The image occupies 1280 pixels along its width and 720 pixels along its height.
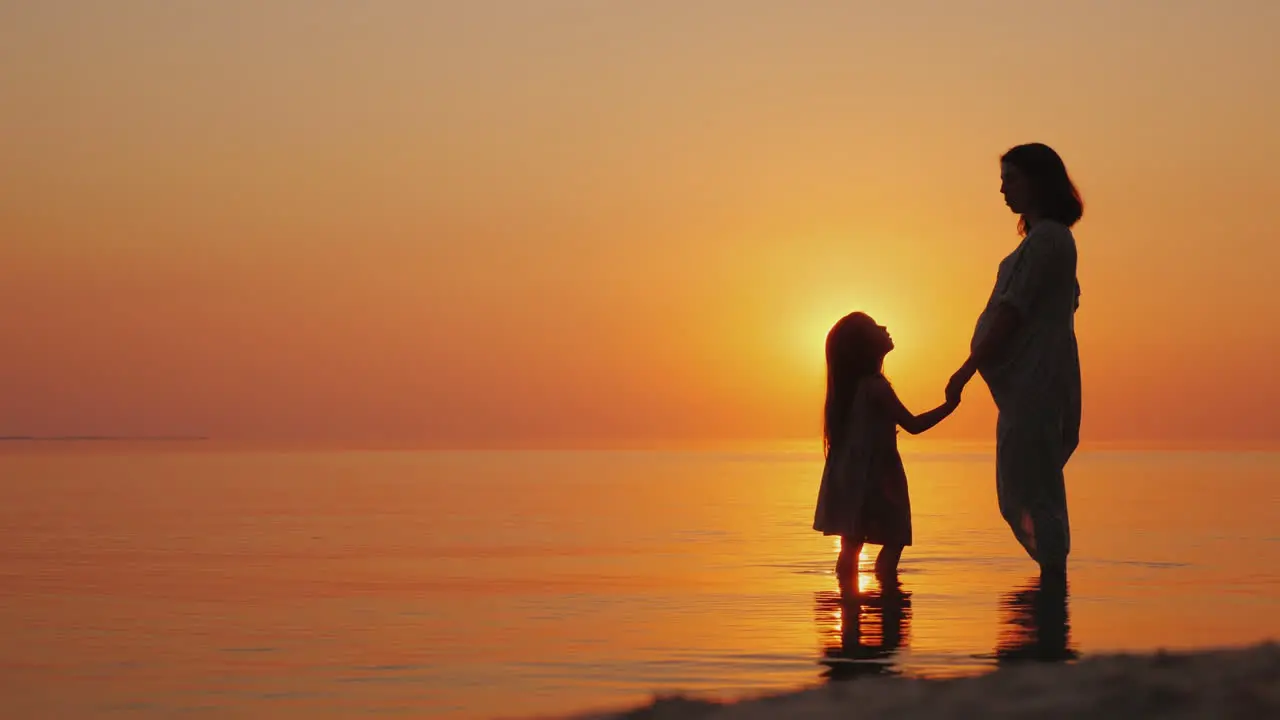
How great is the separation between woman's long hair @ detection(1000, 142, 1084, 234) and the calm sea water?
6.69 feet

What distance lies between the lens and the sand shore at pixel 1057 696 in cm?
394

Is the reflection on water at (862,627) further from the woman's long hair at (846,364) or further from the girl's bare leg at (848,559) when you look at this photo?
the woman's long hair at (846,364)

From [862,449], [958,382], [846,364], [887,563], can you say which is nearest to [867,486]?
[862,449]

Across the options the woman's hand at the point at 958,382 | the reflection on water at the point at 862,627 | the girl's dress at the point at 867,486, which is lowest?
the reflection on water at the point at 862,627

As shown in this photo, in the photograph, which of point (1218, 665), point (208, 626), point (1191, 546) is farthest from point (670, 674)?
point (1191, 546)

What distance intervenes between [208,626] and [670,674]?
2975mm

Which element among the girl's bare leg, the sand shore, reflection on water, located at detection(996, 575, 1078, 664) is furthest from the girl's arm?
the sand shore

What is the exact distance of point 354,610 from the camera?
8.90m

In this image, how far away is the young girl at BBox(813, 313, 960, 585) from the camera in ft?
30.4

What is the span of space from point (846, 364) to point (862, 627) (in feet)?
7.13

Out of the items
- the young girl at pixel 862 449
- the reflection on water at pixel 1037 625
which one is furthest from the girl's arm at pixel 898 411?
the reflection on water at pixel 1037 625

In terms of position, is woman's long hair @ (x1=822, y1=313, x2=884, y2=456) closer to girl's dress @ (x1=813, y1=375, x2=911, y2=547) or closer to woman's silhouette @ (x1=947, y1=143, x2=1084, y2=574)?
girl's dress @ (x1=813, y1=375, x2=911, y2=547)

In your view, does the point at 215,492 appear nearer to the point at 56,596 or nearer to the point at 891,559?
the point at 56,596

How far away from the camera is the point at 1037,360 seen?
8.02m
